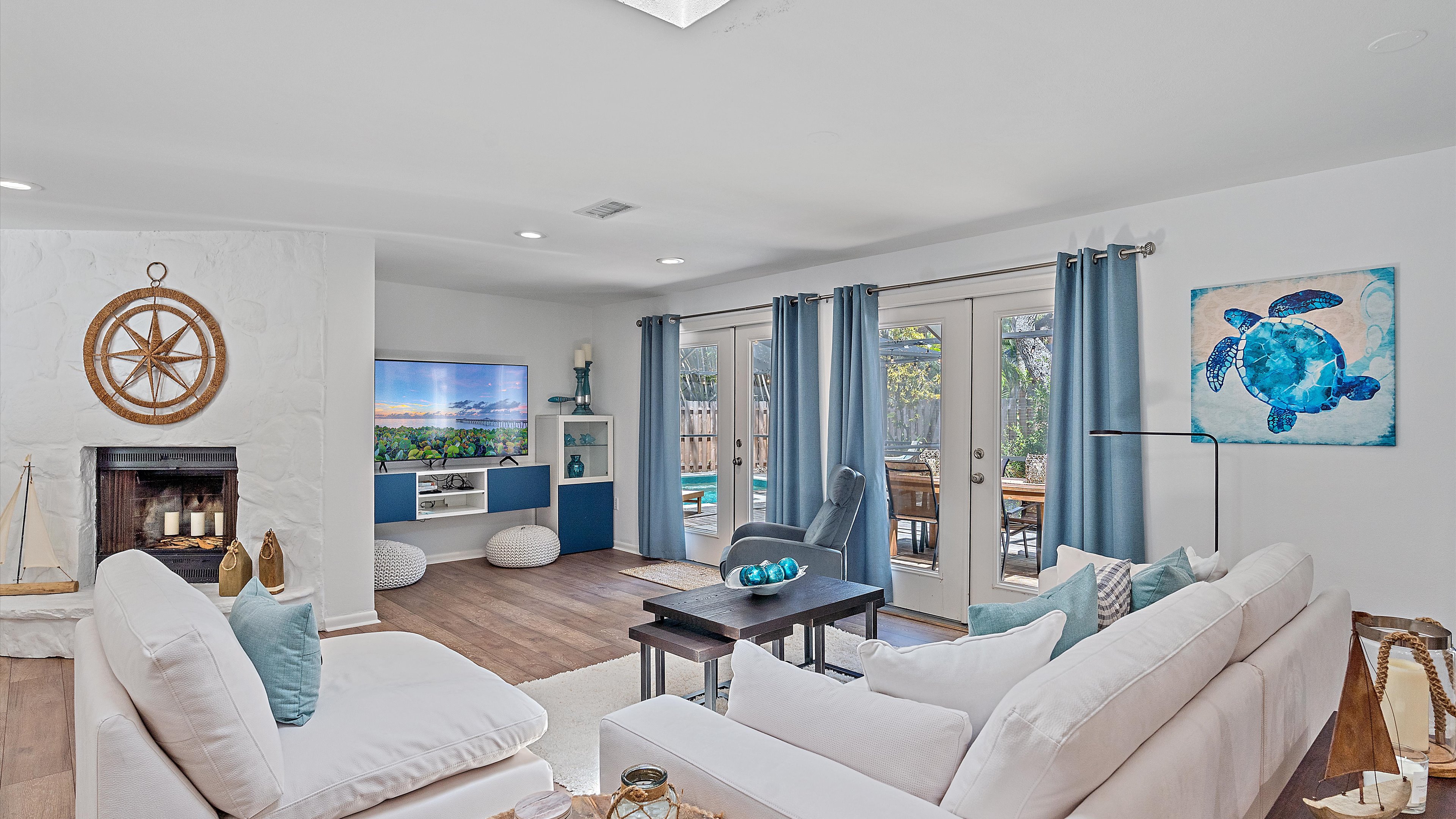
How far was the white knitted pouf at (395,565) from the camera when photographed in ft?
18.9

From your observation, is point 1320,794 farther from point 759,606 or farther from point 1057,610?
point 759,606

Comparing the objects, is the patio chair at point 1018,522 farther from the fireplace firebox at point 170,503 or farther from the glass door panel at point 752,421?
the fireplace firebox at point 170,503

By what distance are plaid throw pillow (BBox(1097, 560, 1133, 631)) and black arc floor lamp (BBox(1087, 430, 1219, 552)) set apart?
101 centimetres

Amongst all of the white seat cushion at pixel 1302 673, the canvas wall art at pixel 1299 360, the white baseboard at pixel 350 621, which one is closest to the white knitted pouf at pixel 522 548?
the white baseboard at pixel 350 621

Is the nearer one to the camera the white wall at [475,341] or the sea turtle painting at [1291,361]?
the sea turtle painting at [1291,361]

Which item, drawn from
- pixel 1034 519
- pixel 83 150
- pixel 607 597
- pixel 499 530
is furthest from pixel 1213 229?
pixel 499 530

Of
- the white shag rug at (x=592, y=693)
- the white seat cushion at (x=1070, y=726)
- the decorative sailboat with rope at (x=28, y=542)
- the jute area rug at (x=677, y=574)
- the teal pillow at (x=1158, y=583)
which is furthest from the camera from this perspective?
the jute area rug at (x=677, y=574)

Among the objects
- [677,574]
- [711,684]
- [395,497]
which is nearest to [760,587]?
[711,684]

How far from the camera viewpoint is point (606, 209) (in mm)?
4121

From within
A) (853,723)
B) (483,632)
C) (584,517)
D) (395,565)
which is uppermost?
(853,723)

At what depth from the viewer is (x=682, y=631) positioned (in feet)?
10.2

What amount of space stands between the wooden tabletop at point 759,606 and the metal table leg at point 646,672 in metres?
0.16

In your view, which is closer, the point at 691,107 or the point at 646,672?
the point at 691,107

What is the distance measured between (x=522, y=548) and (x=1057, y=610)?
205 inches
